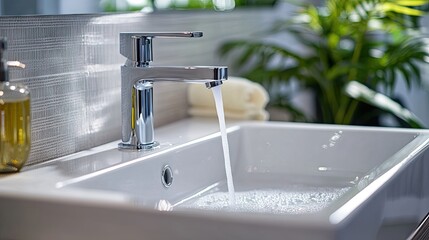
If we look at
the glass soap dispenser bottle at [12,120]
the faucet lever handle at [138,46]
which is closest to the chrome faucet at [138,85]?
the faucet lever handle at [138,46]

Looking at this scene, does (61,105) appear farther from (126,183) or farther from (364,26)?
(364,26)

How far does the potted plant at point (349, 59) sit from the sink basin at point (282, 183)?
0.50 metres

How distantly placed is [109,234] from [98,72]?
1.96 feet

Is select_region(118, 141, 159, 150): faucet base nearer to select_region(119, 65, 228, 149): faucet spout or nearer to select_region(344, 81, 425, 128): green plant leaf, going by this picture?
select_region(119, 65, 228, 149): faucet spout

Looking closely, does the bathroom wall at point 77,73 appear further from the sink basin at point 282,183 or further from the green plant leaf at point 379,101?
the green plant leaf at point 379,101

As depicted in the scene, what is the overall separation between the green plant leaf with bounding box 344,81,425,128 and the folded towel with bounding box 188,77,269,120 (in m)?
0.38

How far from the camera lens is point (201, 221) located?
1.04m

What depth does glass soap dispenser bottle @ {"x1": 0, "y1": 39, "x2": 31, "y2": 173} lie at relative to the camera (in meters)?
1.24

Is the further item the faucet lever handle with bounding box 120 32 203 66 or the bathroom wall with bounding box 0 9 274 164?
the faucet lever handle with bounding box 120 32 203 66

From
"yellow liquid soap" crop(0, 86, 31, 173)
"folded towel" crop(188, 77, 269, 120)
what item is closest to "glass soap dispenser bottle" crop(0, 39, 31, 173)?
"yellow liquid soap" crop(0, 86, 31, 173)

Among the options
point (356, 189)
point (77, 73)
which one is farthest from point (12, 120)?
point (356, 189)

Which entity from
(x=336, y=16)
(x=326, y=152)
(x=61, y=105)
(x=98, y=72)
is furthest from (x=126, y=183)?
(x=336, y=16)

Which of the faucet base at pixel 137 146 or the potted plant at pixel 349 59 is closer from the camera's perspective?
the faucet base at pixel 137 146

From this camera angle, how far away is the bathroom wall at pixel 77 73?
4.68ft
